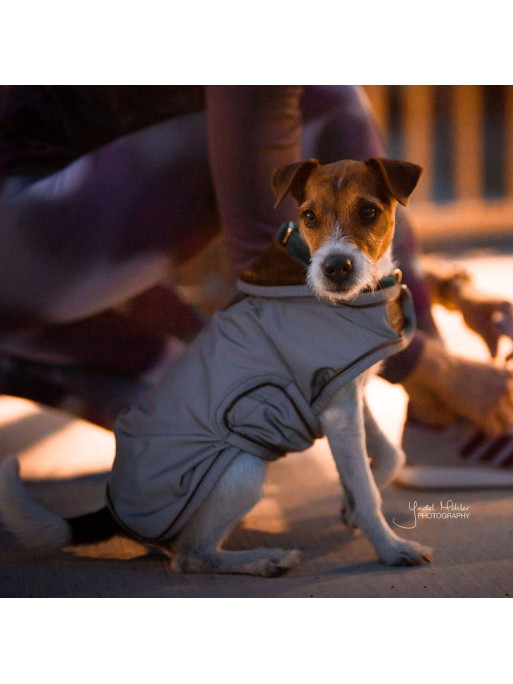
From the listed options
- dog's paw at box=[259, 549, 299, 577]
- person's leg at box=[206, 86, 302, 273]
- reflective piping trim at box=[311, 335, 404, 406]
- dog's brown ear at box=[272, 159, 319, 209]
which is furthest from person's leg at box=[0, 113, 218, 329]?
dog's paw at box=[259, 549, 299, 577]

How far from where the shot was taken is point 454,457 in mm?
2961

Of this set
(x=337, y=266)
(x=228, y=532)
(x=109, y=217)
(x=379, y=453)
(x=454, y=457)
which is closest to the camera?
(x=337, y=266)

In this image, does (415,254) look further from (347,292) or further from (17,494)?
(17,494)

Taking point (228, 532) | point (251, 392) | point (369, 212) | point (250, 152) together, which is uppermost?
point (250, 152)

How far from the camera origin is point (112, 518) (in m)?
2.46

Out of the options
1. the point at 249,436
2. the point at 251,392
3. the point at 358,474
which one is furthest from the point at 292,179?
the point at 358,474

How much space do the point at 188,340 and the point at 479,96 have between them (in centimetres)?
142

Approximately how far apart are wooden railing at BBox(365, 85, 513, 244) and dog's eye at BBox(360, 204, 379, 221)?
548mm

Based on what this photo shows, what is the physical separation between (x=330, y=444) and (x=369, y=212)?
0.73 metres

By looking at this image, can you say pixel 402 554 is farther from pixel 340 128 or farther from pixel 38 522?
pixel 340 128

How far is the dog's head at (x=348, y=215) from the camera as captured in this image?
2213mm

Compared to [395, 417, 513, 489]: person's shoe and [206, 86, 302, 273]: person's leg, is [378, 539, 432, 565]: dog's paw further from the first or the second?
[206, 86, 302, 273]: person's leg

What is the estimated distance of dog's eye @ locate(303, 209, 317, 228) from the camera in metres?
2.31

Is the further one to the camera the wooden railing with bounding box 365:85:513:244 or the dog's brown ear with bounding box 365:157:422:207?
the wooden railing with bounding box 365:85:513:244
